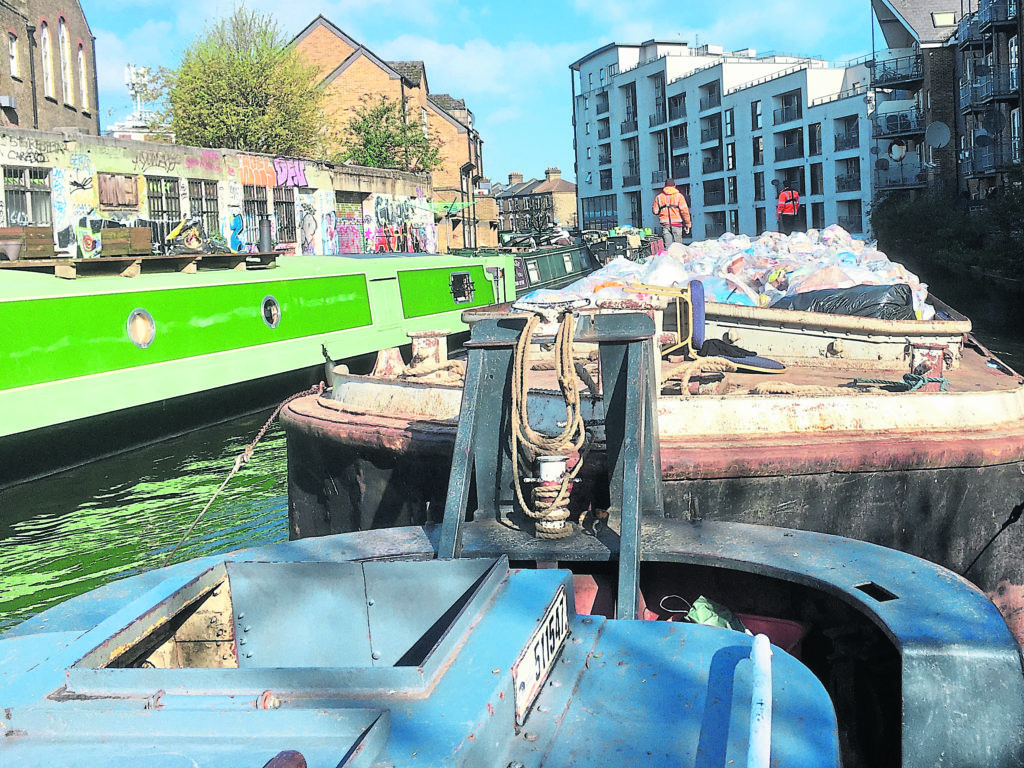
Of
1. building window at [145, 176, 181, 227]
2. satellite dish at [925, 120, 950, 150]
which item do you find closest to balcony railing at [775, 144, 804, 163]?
satellite dish at [925, 120, 950, 150]

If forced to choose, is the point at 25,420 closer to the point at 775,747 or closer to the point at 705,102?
the point at 775,747

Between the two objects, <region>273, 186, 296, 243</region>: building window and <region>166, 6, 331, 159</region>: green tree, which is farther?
<region>166, 6, 331, 159</region>: green tree

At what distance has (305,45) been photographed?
4575cm

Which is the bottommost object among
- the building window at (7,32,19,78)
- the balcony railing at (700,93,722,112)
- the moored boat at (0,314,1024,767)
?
the moored boat at (0,314,1024,767)

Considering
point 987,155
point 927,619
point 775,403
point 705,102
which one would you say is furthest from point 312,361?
point 705,102

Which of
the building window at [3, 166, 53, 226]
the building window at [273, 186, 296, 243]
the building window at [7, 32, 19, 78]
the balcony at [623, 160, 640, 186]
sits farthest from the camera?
the balcony at [623, 160, 640, 186]

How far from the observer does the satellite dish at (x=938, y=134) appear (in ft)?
141

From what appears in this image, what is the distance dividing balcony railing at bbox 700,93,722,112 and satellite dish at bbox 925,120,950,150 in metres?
21.4

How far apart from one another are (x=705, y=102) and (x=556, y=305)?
6247 cm

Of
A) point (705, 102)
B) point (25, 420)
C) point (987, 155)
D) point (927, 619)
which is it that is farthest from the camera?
point (705, 102)

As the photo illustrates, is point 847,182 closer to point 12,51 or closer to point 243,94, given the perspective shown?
point 243,94

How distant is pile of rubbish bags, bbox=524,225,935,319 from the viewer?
8.29 metres

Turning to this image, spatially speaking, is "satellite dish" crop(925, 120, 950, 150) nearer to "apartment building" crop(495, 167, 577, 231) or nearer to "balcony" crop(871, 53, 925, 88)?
"balcony" crop(871, 53, 925, 88)

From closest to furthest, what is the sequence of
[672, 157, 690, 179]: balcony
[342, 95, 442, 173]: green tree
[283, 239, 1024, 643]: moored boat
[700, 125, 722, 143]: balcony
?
[283, 239, 1024, 643]: moored boat
[342, 95, 442, 173]: green tree
[700, 125, 722, 143]: balcony
[672, 157, 690, 179]: balcony
